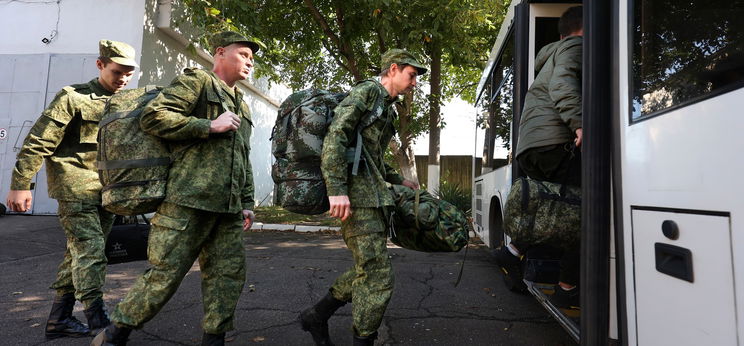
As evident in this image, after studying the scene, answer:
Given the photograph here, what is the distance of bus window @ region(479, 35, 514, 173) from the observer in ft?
12.6

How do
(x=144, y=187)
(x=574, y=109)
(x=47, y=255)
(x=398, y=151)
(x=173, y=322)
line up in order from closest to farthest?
(x=144, y=187)
(x=574, y=109)
(x=173, y=322)
(x=47, y=255)
(x=398, y=151)

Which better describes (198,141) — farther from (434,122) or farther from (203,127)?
(434,122)

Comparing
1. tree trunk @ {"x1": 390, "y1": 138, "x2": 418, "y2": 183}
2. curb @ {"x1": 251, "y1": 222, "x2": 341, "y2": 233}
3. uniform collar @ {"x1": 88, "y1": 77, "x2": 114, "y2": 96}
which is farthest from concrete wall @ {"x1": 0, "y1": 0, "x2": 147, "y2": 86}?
uniform collar @ {"x1": 88, "y1": 77, "x2": 114, "y2": 96}

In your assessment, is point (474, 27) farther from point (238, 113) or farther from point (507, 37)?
point (238, 113)

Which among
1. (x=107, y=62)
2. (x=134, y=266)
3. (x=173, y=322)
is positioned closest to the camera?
(x=107, y=62)

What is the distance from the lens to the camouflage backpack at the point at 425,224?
233cm

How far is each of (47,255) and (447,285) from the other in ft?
17.5

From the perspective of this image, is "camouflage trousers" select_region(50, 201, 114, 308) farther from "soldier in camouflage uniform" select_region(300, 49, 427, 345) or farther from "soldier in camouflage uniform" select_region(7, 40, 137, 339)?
"soldier in camouflage uniform" select_region(300, 49, 427, 345)

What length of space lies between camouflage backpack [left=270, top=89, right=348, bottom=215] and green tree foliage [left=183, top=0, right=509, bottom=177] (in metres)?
4.80

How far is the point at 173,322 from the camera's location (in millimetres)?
3082

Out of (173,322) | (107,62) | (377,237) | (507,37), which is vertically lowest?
(173,322)

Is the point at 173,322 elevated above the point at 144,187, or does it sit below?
below

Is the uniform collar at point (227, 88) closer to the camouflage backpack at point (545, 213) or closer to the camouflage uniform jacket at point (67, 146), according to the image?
the camouflage uniform jacket at point (67, 146)

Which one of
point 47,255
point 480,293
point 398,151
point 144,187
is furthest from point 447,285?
point 398,151
